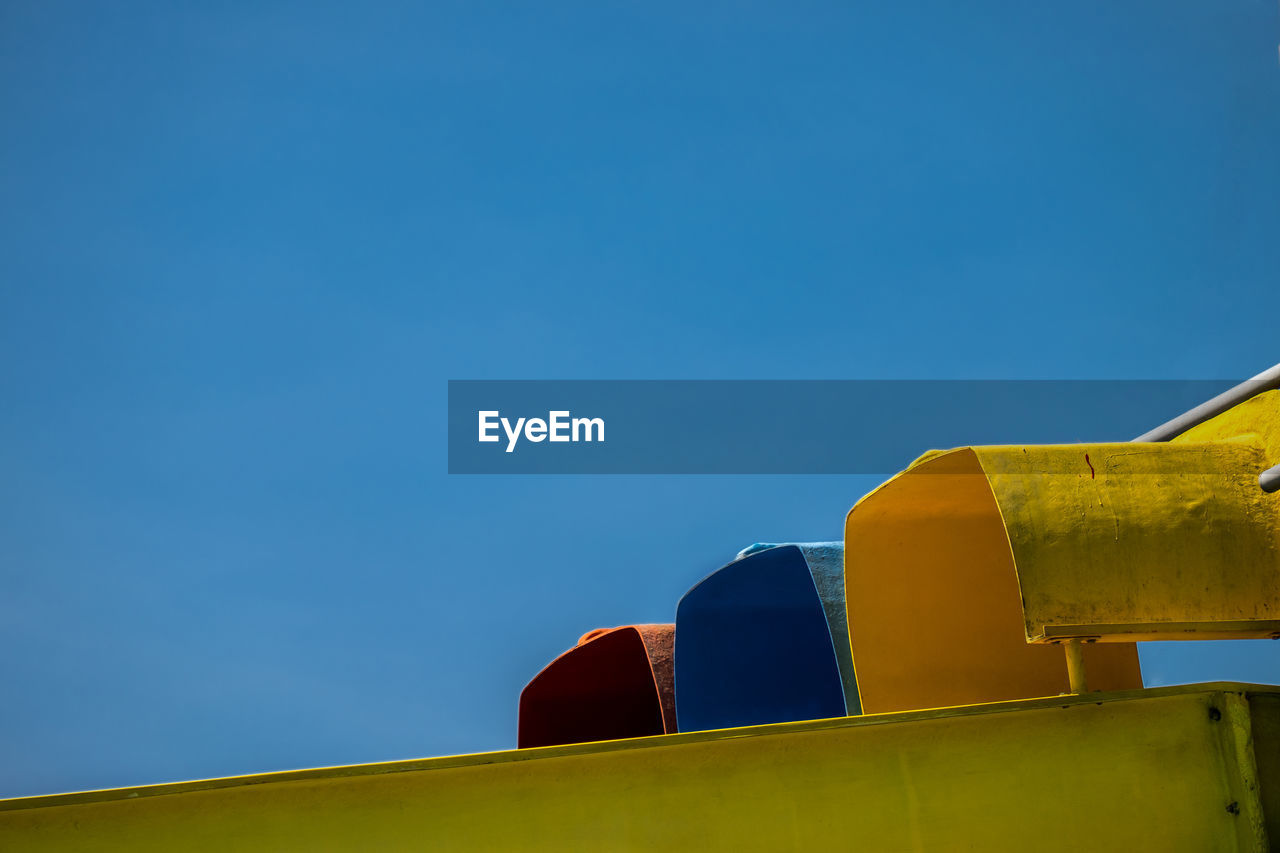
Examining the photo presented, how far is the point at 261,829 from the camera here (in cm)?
345

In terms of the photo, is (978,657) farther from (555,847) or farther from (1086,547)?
(555,847)

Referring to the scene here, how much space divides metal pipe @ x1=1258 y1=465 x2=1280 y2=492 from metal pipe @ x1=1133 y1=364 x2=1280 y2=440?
2 cm

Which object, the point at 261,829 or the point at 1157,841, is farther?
the point at 1157,841

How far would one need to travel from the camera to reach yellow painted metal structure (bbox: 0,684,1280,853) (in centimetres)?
345

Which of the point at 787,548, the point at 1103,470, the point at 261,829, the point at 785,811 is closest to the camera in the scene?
the point at 261,829

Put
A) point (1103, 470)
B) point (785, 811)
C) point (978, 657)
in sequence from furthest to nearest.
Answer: point (978, 657)
point (1103, 470)
point (785, 811)

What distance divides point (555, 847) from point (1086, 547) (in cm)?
225

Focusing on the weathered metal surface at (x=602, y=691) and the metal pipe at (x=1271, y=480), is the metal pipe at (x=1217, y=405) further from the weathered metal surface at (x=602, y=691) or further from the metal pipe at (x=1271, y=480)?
the weathered metal surface at (x=602, y=691)

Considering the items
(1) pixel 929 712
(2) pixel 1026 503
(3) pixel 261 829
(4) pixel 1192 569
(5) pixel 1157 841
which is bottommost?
(5) pixel 1157 841

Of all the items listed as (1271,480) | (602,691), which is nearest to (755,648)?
(602,691)

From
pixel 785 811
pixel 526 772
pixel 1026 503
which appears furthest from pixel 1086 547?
pixel 526 772

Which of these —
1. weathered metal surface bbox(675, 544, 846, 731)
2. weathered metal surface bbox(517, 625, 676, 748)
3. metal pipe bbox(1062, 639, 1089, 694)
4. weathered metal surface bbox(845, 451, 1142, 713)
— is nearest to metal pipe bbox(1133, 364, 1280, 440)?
weathered metal surface bbox(845, 451, 1142, 713)

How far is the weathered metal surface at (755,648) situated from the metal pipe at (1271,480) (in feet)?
13.7

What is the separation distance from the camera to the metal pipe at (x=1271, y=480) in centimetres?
412
